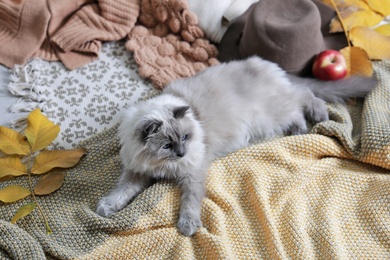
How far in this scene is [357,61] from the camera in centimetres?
207

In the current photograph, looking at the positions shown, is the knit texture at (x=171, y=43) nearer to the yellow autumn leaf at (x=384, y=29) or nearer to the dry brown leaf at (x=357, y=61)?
the dry brown leaf at (x=357, y=61)

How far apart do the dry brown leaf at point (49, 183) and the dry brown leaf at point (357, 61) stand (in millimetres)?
1464

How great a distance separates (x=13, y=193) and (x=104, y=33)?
93 cm

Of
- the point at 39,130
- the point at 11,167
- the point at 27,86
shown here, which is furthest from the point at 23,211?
the point at 27,86

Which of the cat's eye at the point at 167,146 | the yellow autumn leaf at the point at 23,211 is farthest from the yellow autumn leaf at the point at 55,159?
the cat's eye at the point at 167,146

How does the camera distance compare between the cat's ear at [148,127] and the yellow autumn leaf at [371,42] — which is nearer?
the cat's ear at [148,127]

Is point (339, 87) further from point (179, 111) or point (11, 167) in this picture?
point (11, 167)

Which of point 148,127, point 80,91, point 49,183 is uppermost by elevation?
point 148,127

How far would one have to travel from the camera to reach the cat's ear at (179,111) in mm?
1482

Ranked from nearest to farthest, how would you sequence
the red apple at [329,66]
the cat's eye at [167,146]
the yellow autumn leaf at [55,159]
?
the cat's eye at [167,146]
the yellow autumn leaf at [55,159]
the red apple at [329,66]

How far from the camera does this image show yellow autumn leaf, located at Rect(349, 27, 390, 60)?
2.10 meters

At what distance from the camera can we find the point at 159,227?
1.49 m

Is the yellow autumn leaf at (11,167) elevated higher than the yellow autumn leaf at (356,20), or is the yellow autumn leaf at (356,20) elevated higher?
the yellow autumn leaf at (356,20)

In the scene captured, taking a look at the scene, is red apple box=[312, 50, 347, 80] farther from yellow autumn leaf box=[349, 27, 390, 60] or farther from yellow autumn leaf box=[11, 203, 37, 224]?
yellow autumn leaf box=[11, 203, 37, 224]
